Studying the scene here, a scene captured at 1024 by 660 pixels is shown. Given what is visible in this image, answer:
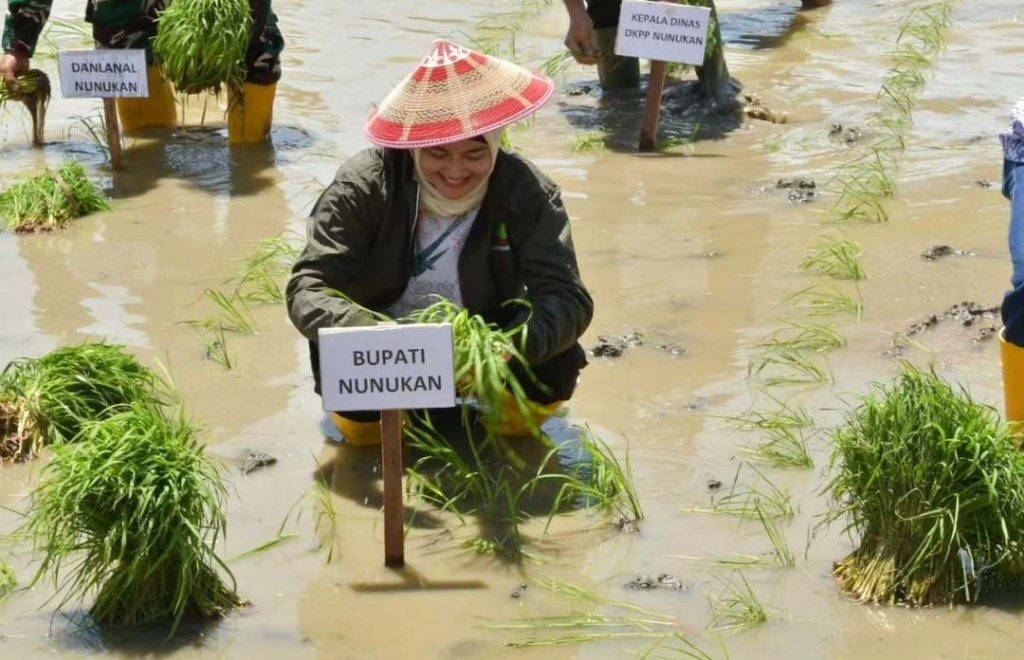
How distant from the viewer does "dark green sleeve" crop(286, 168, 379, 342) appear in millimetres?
4746

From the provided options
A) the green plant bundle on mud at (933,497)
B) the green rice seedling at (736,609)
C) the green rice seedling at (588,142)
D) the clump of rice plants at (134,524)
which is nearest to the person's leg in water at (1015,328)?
the green plant bundle on mud at (933,497)

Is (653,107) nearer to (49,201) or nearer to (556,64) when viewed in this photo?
(556,64)

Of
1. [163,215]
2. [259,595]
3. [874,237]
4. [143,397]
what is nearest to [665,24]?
[874,237]

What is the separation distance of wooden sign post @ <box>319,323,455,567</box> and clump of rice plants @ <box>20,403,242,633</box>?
0.38 m

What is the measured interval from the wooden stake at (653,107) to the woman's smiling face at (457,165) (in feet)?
11.4

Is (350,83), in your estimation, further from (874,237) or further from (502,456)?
(502,456)

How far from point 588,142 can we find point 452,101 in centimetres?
364

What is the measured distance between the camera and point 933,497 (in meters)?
3.95

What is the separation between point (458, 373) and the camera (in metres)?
4.34

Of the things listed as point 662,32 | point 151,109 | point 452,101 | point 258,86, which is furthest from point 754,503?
point 151,109

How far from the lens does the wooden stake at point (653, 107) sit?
26.7ft

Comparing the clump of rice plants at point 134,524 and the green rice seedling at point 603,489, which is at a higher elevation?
the clump of rice plants at point 134,524

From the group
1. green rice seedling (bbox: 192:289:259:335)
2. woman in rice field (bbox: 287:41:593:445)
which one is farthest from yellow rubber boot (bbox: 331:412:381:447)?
green rice seedling (bbox: 192:289:259:335)

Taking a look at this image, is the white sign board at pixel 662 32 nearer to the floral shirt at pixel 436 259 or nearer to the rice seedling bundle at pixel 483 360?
the floral shirt at pixel 436 259
